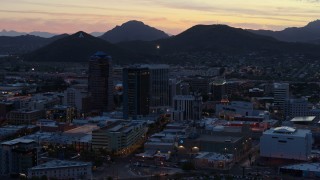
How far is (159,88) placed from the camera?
19.2 metres

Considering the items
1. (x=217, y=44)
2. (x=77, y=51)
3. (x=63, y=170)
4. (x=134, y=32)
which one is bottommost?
(x=63, y=170)

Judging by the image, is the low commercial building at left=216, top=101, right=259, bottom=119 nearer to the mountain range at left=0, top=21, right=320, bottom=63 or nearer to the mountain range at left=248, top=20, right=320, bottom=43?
the mountain range at left=0, top=21, right=320, bottom=63

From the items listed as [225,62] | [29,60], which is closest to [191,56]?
[225,62]

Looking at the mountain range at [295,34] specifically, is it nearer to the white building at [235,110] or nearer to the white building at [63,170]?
the white building at [235,110]

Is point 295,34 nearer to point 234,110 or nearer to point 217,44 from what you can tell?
point 217,44

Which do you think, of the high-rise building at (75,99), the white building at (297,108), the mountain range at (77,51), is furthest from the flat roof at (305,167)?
the mountain range at (77,51)

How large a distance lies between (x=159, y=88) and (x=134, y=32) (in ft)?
187

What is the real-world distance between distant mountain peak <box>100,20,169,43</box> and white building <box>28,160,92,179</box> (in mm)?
61155

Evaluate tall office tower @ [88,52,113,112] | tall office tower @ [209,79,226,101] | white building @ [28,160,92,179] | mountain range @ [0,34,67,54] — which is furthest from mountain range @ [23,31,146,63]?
white building @ [28,160,92,179]

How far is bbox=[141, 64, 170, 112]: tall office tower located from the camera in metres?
18.9

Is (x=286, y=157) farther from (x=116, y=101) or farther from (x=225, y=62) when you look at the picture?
(x=225, y=62)

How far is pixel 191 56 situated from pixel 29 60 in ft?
42.4

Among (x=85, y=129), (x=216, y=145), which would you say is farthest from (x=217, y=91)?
(x=216, y=145)

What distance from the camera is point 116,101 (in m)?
20.9
